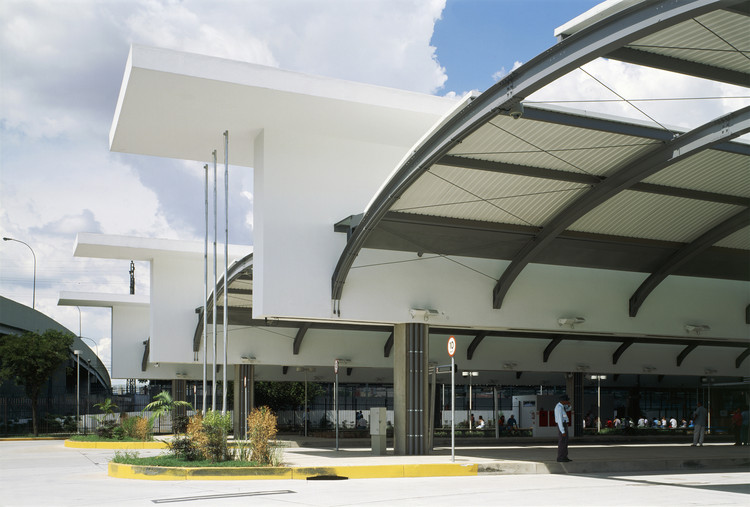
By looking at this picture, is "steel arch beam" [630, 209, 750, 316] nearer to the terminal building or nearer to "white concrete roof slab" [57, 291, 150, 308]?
the terminal building

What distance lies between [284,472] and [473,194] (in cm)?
845

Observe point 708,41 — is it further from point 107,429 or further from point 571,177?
point 107,429

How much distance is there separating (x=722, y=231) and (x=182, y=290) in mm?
25786

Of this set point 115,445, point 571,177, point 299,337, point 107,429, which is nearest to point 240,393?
point 299,337

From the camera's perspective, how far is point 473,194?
21.5 metres

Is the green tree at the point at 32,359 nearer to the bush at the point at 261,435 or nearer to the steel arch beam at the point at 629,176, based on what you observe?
the steel arch beam at the point at 629,176

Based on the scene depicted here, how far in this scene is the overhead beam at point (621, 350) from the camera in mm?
37812

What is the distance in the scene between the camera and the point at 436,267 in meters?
24.8

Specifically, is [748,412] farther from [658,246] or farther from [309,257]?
[309,257]

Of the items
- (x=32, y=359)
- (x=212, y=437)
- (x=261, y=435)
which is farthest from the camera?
(x=32, y=359)

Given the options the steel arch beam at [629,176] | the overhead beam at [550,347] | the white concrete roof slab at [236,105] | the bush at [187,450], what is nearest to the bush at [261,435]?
the bush at [187,450]

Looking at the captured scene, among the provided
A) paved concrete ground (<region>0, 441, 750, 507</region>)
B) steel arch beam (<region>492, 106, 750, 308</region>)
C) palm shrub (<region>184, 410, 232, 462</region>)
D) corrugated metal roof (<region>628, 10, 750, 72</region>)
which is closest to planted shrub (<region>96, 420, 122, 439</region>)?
paved concrete ground (<region>0, 441, 750, 507</region>)

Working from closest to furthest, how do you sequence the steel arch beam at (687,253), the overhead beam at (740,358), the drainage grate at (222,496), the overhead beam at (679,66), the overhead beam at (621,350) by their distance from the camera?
the drainage grate at (222,496) < the overhead beam at (679,66) < the steel arch beam at (687,253) < the overhead beam at (621,350) < the overhead beam at (740,358)

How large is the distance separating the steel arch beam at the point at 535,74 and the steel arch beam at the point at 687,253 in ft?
35.8
